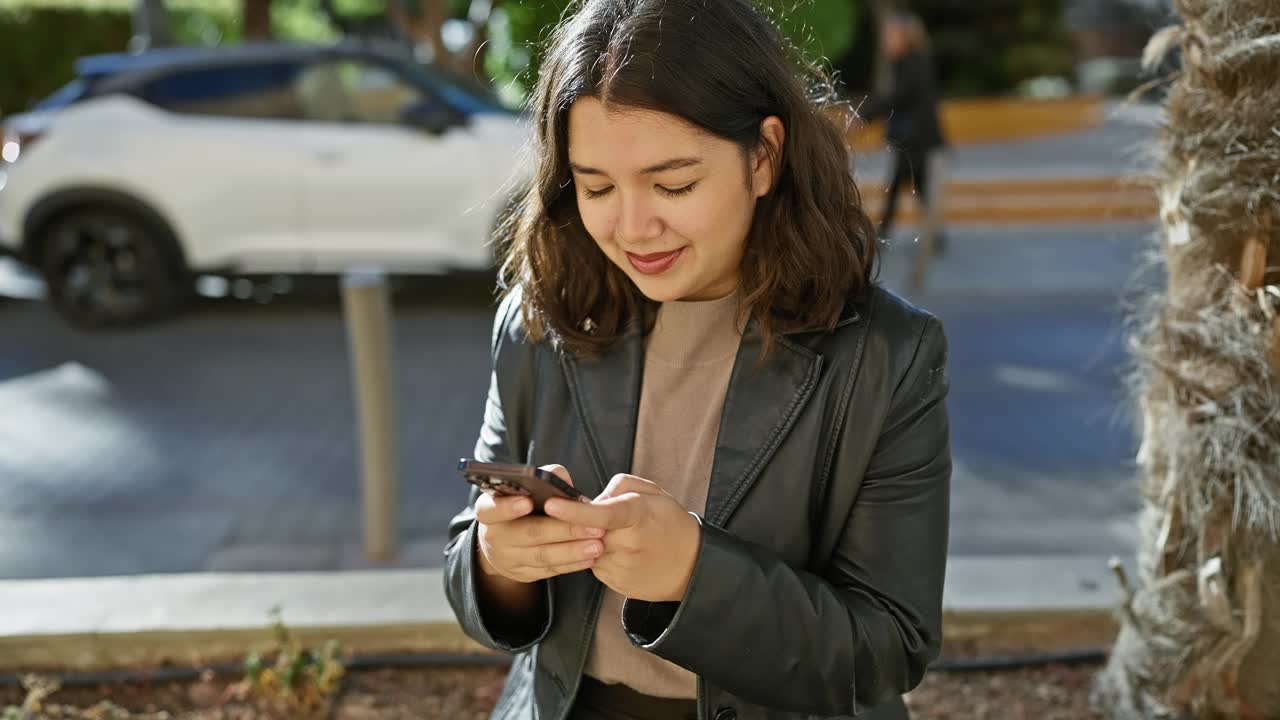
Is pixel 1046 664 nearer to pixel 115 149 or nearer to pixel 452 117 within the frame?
pixel 452 117

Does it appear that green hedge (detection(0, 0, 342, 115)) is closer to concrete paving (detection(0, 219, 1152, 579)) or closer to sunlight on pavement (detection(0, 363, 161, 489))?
concrete paving (detection(0, 219, 1152, 579))

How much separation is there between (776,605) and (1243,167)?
1325mm

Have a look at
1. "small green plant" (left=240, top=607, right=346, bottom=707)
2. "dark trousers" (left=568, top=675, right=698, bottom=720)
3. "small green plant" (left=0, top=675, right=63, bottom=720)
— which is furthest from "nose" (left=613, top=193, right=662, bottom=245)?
"small green plant" (left=0, top=675, right=63, bottom=720)

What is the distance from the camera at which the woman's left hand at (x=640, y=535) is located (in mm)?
1537

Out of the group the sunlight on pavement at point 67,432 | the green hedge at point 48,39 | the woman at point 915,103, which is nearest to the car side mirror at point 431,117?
the sunlight on pavement at point 67,432

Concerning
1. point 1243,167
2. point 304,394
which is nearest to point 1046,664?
point 1243,167

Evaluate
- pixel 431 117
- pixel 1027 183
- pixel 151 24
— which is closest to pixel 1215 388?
pixel 431 117

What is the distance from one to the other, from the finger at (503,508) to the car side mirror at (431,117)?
24.4ft

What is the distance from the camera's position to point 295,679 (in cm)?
308

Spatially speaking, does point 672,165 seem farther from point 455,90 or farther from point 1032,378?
point 455,90

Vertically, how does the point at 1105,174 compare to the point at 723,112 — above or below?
below

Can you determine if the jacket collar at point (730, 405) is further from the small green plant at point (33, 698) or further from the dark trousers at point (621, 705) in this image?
the small green plant at point (33, 698)

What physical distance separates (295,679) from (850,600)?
5.77 ft

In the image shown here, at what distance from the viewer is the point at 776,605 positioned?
5.48 feet
